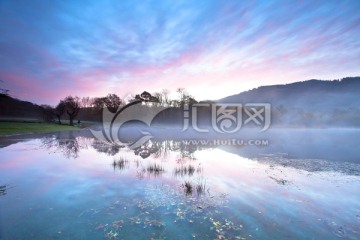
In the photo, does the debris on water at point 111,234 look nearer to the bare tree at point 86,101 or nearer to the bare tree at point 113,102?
the bare tree at point 113,102

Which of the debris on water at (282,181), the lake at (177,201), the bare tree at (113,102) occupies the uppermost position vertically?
the bare tree at (113,102)

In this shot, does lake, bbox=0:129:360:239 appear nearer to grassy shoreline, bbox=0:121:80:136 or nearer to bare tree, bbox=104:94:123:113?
grassy shoreline, bbox=0:121:80:136

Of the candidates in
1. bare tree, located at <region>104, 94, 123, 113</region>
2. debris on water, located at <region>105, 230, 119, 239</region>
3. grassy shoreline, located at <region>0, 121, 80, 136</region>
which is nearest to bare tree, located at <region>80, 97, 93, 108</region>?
bare tree, located at <region>104, 94, 123, 113</region>

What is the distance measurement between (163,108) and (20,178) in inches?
3483

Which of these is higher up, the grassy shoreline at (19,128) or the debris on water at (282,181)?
the grassy shoreline at (19,128)

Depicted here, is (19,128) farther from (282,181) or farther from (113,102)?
(113,102)

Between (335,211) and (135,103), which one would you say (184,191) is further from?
(135,103)

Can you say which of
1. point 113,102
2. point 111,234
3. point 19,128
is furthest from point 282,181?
point 113,102

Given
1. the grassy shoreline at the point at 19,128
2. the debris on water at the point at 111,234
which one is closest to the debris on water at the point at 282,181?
the debris on water at the point at 111,234

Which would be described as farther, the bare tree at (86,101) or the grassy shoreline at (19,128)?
the bare tree at (86,101)

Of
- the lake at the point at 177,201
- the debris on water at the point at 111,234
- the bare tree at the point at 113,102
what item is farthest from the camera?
the bare tree at the point at 113,102

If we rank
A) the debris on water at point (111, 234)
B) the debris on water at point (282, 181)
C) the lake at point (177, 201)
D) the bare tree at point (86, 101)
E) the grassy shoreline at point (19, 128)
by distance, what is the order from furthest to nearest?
the bare tree at point (86, 101) → the grassy shoreline at point (19, 128) → the debris on water at point (282, 181) → the lake at point (177, 201) → the debris on water at point (111, 234)

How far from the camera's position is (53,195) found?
990cm

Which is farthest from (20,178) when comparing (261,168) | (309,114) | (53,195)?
(309,114)
